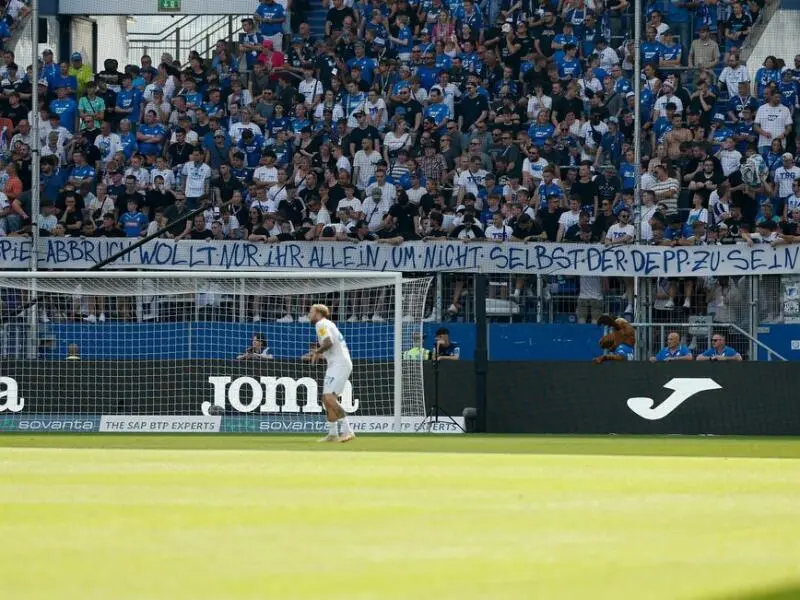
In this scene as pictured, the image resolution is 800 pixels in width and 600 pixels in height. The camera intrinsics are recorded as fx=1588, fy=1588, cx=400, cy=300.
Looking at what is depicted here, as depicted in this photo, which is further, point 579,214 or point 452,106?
point 452,106

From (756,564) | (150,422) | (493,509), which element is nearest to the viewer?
(756,564)

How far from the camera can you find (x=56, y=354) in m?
25.3

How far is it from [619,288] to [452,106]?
577 centimetres

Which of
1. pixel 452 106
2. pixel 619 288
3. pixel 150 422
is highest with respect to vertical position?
pixel 452 106

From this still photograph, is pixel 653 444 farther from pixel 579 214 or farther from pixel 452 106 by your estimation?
pixel 452 106

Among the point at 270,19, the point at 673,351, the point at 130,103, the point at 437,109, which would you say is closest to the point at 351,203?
the point at 437,109

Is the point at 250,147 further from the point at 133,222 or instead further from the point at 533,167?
the point at 533,167

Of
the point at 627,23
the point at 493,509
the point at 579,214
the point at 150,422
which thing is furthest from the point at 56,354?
the point at 493,509

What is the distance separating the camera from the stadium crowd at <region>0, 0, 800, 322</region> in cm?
2773

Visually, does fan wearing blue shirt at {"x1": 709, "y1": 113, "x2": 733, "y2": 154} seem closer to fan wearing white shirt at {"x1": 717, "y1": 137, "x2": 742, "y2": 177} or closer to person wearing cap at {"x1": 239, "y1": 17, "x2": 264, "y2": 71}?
fan wearing white shirt at {"x1": 717, "y1": 137, "x2": 742, "y2": 177}

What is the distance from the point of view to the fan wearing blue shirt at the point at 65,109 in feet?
104

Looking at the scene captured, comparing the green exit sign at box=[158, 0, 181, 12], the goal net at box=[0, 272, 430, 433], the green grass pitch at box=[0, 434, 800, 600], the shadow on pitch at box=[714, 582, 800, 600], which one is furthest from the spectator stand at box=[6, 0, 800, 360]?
the shadow on pitch at box=[714, 582, 800, 600]

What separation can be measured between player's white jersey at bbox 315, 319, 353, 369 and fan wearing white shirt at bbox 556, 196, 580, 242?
757 cm

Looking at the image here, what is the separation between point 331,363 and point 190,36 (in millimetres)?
18555
